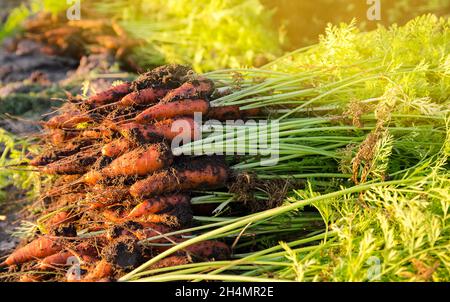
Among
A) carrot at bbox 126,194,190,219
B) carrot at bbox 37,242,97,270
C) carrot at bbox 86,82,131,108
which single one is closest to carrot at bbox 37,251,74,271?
carrot at bbox 37,242,97,270

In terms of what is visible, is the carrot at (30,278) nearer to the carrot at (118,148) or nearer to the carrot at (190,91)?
the carrot at (118,148)

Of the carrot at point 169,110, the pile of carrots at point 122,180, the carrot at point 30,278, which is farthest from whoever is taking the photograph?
A: the carrot at point 169,110

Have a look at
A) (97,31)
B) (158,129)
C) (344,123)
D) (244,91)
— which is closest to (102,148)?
(158,129)

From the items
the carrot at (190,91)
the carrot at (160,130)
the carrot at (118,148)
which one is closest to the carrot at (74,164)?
the carrot at (118,148)

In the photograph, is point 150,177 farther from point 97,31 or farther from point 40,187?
point 97,31

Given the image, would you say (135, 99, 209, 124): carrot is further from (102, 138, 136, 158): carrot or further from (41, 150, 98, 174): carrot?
(41, 150, 98, 174): carrot

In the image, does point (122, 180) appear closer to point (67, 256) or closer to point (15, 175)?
point (67, 256)
